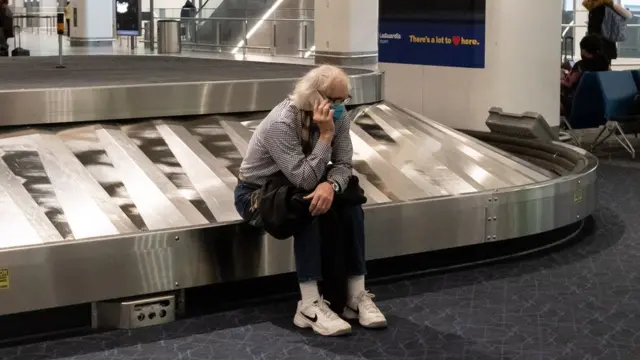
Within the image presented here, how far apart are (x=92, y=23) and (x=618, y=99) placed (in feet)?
51.3

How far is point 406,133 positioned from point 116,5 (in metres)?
16.7

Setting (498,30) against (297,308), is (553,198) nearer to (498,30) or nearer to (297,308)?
(297,308)

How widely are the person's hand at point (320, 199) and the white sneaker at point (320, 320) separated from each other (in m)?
0.45

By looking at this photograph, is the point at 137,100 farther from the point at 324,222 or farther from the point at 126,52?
the point at 126,52

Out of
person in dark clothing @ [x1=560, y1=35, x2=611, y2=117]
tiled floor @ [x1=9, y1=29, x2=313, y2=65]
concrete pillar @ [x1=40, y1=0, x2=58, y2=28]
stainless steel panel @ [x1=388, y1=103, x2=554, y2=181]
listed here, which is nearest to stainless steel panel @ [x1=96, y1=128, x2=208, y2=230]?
stainless steel panel @ [x1=388, y1=103, x2=554, y2=181]

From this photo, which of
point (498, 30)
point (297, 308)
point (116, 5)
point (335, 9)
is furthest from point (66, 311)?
point (116, 5)

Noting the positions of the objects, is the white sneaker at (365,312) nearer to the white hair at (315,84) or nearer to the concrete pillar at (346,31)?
the white hair at (315,84)

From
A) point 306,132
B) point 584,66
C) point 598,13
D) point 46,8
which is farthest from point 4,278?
point 46,8

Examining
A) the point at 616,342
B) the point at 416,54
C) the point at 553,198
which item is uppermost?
the point at 416,54

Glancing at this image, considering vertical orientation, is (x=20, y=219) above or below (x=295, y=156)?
below

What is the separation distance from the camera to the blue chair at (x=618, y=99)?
9.35m

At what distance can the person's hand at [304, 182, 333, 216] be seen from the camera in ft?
13.4

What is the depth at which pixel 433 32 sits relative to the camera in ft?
32.0

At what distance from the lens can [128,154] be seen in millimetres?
5312
